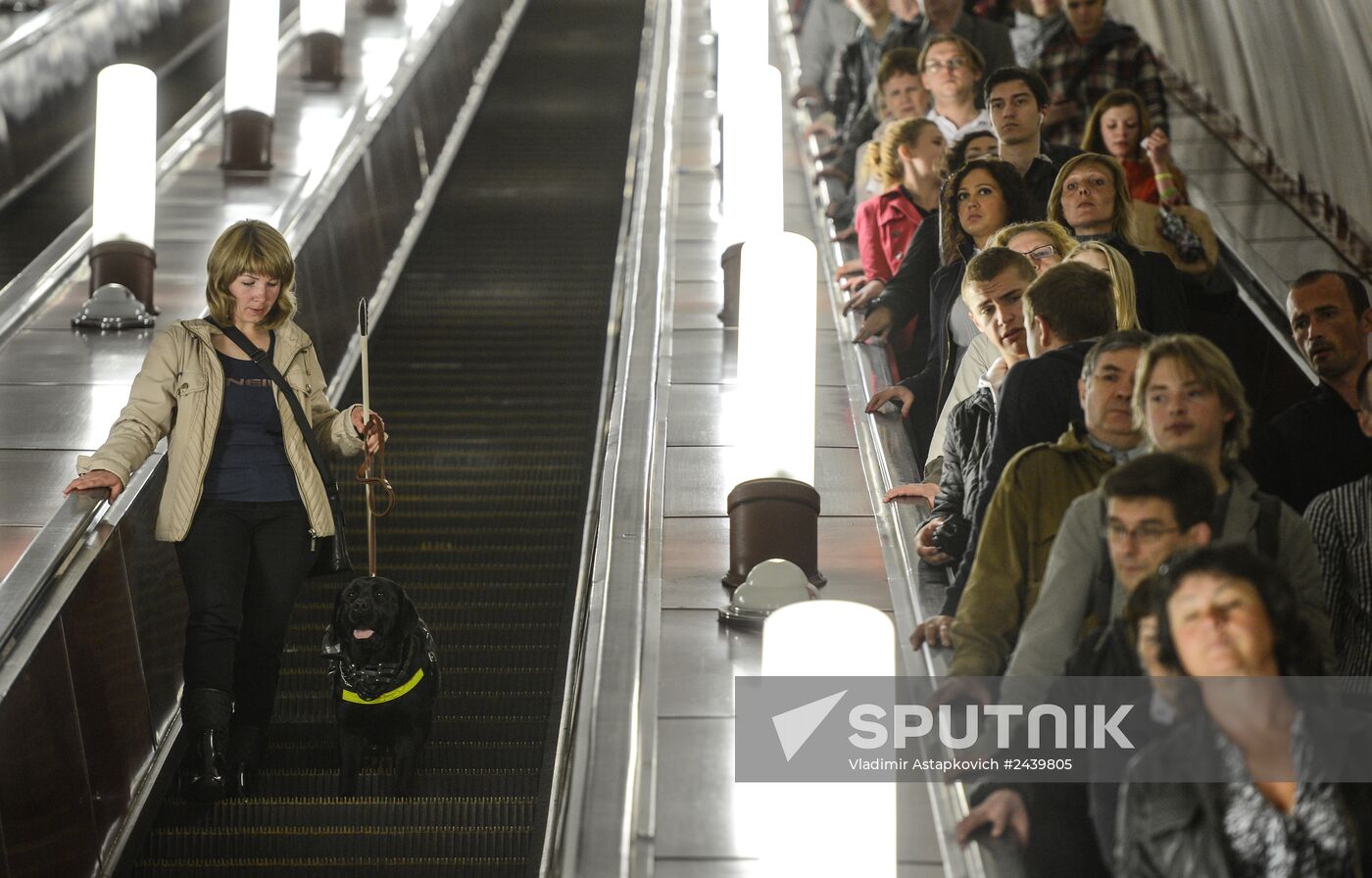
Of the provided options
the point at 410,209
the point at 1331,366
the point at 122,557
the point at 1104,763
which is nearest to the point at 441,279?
the point at 410,209

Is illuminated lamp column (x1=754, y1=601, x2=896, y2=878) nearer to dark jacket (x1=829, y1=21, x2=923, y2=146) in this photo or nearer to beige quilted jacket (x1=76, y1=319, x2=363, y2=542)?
beige quilted jacket (x1=76, y1=319, x2=363, y2=542)

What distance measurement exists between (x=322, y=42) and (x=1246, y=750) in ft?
34.9

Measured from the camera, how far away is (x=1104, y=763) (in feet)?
10.5

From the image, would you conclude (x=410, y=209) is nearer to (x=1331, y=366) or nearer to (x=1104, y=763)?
(x=1331, y=366)

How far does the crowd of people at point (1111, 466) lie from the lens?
280cm

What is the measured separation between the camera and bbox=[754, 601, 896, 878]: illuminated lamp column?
3.38 meters

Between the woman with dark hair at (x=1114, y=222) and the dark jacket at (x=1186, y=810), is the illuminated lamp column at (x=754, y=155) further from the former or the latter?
the dark jacket at (x=1186, y=810)

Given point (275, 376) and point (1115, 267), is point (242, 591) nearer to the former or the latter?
point (275, 376)

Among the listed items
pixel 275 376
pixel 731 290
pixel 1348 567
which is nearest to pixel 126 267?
pixel 731 290

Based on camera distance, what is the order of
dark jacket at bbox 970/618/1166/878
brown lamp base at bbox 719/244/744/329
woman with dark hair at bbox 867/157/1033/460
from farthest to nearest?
brown lamp base at bbox 719/244/744/329, woman with dark hair at bbox 867/157/1033/460, dark jacket at bbox 970/618/1166/878

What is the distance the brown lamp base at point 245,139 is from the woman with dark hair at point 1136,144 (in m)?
4.92

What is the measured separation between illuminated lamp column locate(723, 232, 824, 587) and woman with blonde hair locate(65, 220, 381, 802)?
1.15 m

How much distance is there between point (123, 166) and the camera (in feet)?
26.6

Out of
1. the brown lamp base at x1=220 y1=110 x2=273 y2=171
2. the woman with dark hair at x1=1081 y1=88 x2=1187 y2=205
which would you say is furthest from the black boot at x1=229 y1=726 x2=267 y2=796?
the brown lamp base at x1=220 y1=110 x2=273 y2=171
